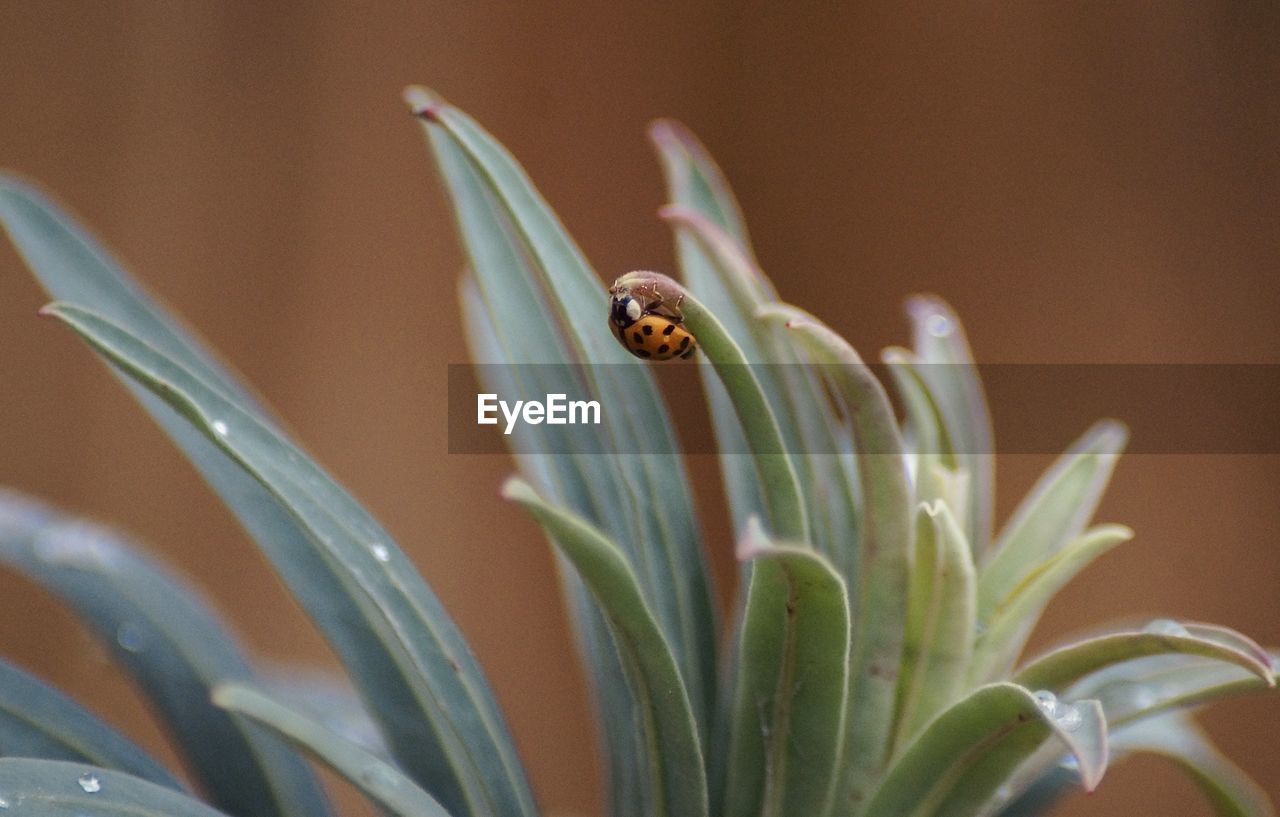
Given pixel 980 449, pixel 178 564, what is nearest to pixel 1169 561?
pixel 980 449

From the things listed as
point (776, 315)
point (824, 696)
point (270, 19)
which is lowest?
point (824, 696)

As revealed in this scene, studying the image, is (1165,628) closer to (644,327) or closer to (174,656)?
(644,327)

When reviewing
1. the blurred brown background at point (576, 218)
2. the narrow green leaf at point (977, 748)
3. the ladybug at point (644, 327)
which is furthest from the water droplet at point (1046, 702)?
the blurred brown background at point (576, 218)

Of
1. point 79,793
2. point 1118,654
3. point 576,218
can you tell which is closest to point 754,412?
point 1118,654

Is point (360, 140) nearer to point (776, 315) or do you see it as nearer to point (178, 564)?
point (178, 564)

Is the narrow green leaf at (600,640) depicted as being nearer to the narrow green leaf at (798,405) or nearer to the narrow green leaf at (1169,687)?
the narrow green leaf at (798,405)

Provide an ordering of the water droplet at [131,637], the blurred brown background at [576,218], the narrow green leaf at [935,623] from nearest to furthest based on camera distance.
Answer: the narrow green leaf at [935,623]
the water droplet at [131,637]
the blurred brown background at [576,218]
